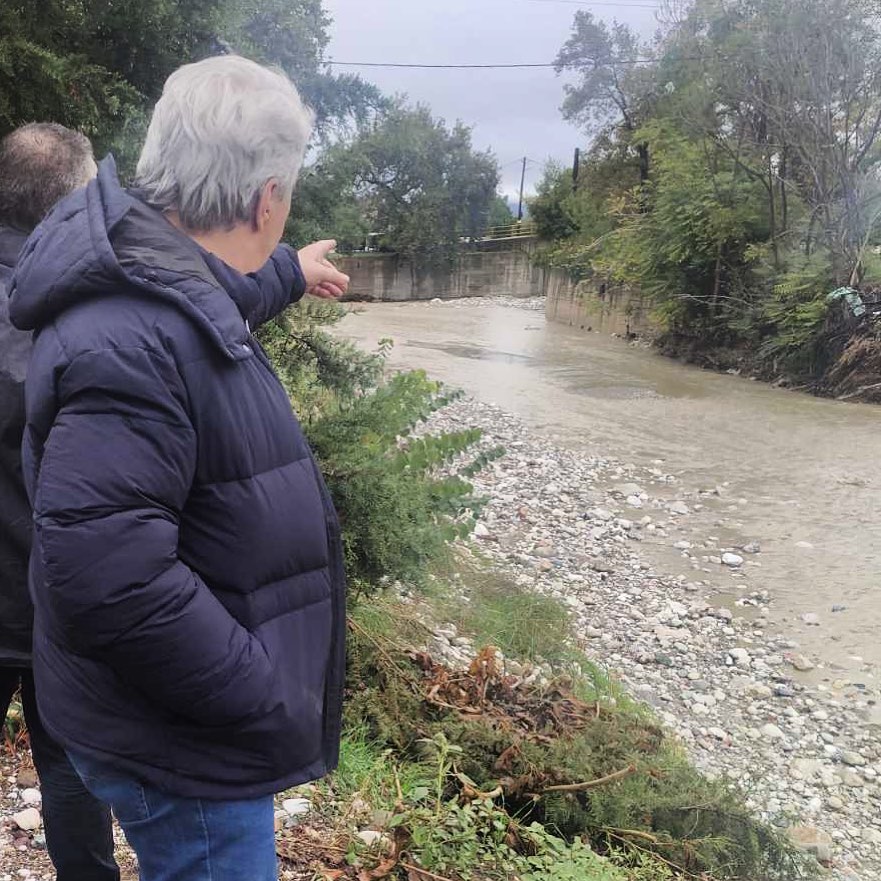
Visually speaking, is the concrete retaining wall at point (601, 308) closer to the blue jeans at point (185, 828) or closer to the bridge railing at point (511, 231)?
the bridge railing at point (511, 231)

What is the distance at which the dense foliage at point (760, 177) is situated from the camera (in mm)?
15570

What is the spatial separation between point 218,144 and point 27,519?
2.86 feet

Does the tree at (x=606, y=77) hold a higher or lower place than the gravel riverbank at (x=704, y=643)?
higher

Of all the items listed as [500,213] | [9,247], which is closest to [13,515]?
[9,247]

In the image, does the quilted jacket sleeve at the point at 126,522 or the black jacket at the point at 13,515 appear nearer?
the quilted jacket sleeve at the point at 126,522

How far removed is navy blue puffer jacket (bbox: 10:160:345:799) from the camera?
1.11 metres

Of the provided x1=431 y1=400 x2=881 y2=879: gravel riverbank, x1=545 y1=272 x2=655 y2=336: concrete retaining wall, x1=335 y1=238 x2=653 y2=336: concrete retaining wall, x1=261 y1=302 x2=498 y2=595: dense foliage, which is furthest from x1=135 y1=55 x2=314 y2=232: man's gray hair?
x1=335 y1=238 x2=653 y2=336: concrete retaining wall

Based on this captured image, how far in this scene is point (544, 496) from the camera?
8719 mm

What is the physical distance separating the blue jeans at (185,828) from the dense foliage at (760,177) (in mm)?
16311

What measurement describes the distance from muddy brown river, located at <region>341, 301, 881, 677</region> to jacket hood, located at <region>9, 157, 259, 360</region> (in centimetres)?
439

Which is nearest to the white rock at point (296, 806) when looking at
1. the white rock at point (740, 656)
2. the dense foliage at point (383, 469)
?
the dense foliage at point (383, 469)

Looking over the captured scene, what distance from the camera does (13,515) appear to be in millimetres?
1699

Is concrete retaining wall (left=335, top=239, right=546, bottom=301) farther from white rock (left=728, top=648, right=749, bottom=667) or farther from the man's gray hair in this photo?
the man's gray hair

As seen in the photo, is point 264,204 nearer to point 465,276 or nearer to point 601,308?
point 601,308
